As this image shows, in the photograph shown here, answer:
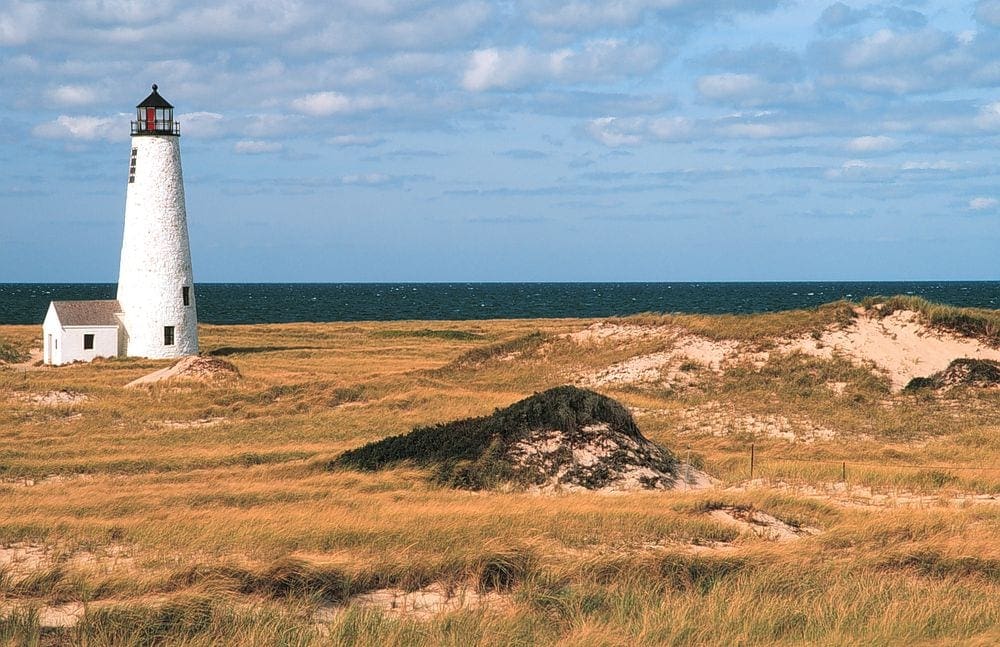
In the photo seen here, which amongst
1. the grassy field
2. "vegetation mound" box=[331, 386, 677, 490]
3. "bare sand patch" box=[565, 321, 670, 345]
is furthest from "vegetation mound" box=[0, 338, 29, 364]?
"vegetation mound" box=[331, 386, 677, 490]

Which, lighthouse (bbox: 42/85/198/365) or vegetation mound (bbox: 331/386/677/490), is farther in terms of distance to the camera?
lighthouse (bbox: 42/85/198/365)

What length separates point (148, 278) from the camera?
4616 centimetres

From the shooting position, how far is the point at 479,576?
12.1m

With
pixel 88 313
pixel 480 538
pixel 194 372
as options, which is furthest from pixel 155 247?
pixel 480 538

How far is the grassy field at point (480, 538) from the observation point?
10.5 meters

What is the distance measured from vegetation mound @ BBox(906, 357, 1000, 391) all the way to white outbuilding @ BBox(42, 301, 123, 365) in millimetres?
31892

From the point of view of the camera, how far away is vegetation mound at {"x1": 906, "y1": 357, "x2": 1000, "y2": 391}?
111 feet

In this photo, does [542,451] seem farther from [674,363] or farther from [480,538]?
[674,363]

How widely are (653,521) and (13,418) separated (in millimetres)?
21572

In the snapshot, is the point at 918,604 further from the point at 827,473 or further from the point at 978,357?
the point at 978,357

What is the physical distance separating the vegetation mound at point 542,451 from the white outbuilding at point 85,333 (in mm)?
28426

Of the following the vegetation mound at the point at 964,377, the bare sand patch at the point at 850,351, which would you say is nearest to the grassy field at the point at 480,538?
the vegetation mound at the point at 964,377

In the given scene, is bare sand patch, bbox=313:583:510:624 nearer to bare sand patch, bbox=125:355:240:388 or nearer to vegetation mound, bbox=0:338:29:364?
bare sand patch, bbox=125:355:240:388

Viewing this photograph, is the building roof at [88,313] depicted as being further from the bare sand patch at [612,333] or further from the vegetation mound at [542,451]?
the vegetation mound at [542,451]
